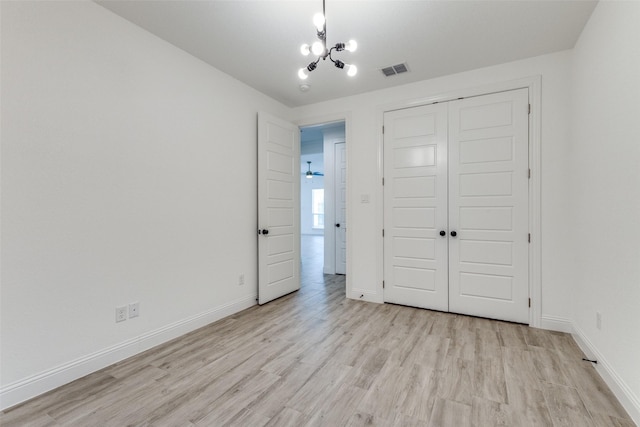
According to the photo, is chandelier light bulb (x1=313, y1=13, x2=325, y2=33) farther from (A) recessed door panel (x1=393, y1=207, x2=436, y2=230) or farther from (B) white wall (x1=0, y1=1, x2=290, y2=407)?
(A) recessed door panel (x1=393, y1=207, x2=436, y2=230)

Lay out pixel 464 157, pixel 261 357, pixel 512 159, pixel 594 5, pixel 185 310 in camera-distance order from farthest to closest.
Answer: pixel 464 157 → pixel 512 159 → pixel 185 310 → pixel 261 357 → pixel 594 5

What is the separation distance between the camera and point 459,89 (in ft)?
11.0

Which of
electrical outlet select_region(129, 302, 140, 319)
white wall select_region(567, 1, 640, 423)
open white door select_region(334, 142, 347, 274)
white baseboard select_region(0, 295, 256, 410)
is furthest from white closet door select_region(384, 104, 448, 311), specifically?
electrical outlet select_region(129, 302, 140, 319)

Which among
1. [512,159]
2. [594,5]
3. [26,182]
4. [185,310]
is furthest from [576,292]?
[26,182]

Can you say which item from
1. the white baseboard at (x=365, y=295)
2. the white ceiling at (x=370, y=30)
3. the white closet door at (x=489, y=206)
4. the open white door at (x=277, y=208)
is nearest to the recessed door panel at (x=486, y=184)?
the white closet door at (x=489, y=206)

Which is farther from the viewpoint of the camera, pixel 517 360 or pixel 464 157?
pixel 464 157

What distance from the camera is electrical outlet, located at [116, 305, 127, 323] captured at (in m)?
2.33

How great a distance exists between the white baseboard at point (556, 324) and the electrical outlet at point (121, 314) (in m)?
3.87

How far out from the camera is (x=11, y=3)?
Result: 5.90 feet

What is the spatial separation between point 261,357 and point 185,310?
100 cm

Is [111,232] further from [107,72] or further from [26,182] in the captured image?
[107,72]

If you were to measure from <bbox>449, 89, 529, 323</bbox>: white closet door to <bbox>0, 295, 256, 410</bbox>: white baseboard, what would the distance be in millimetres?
2839

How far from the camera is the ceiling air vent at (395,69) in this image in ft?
10.4

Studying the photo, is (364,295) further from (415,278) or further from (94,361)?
(94,361)
